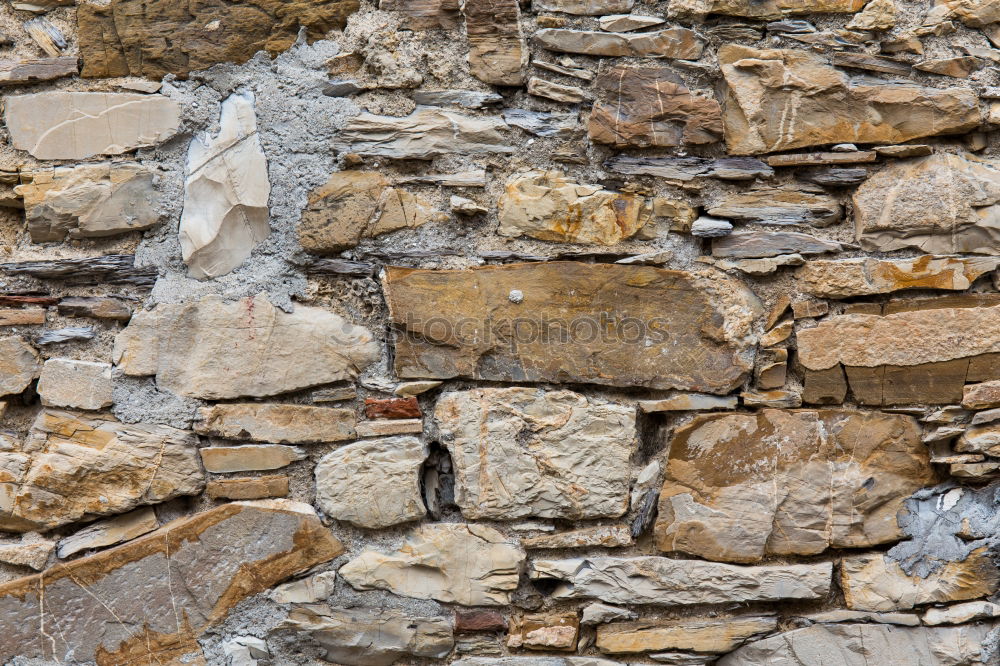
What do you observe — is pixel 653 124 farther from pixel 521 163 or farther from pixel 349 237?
pixel 349 237

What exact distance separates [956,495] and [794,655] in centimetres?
50

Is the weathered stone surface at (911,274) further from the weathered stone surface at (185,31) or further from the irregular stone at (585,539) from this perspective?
the weathered stone surface at (185,31)

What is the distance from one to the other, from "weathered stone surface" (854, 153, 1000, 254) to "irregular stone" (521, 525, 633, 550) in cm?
83

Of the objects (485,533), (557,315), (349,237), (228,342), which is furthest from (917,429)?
(228,342)

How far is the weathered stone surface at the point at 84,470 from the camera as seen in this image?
5.34 feet

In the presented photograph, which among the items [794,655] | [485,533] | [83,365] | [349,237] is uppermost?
[349,237]

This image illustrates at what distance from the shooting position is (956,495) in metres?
1.73

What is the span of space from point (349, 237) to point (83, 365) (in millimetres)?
618

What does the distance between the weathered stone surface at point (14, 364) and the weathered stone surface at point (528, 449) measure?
86cm

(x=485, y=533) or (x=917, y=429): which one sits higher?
(x=917, y=429)

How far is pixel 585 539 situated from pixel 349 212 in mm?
Result: 872

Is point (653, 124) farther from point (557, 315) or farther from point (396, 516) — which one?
point (396, 516)

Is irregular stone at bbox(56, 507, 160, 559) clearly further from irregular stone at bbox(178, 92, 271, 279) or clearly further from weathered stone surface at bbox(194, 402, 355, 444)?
irregular stone at bbox(178, 92, 271, 279)

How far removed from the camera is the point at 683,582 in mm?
1706
